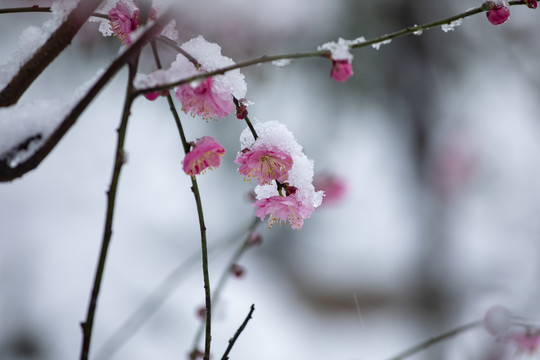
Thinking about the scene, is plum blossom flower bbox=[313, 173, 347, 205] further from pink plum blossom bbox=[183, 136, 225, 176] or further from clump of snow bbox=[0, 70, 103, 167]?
clump of snow bbox=[0, 70, 103, 167]

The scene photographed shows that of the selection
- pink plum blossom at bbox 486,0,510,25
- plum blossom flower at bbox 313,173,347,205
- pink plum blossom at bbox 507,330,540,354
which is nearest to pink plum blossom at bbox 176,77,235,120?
pink plum blossom at bbox 486,0,510,25

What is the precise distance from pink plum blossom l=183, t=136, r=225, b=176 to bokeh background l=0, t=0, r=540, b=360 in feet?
8.51

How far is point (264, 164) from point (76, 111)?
298 millimetres

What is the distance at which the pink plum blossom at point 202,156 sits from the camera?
63 centimetres

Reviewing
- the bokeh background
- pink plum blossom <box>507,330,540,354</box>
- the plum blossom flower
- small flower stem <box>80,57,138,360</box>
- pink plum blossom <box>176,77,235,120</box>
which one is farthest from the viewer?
the bokeh background

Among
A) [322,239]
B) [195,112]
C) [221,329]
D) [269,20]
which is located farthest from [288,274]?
[195,112]

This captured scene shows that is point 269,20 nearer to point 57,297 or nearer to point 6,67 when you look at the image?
point 57,297

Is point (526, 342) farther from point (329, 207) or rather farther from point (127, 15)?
point (329, 207)

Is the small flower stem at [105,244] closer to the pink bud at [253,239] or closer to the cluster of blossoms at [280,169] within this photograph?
the cluster of blossoms at [280,169]

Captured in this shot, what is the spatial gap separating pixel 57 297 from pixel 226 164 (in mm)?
1939

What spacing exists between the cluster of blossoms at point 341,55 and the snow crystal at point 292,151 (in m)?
0.15

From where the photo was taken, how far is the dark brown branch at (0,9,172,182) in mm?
485

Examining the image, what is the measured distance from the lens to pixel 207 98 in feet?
2.23

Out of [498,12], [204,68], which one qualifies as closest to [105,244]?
[204,68]
